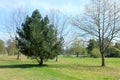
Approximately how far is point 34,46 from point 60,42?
347 centimetres

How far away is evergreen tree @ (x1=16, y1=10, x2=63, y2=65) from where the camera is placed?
27812 millimetres

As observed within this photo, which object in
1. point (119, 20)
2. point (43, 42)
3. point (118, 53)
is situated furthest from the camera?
point (118, 53)

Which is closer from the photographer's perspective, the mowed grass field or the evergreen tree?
the mowed grass field

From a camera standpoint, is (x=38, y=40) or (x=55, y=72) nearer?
(x=55, y=72)

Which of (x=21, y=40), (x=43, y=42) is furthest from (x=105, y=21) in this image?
(x=21, y=40)

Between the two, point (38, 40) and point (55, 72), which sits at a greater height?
point (38, 40)

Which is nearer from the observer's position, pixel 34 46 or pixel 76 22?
pixel 34 46

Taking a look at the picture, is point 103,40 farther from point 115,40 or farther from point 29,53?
point 29,53

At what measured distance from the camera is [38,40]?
91.5 ft

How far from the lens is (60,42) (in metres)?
29.2

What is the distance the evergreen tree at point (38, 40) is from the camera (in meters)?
27.8

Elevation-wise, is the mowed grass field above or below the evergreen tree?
below

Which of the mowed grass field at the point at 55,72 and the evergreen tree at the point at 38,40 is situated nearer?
the mowed grass field at the point at 55,72

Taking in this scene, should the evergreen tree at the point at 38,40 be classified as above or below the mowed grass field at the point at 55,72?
above
